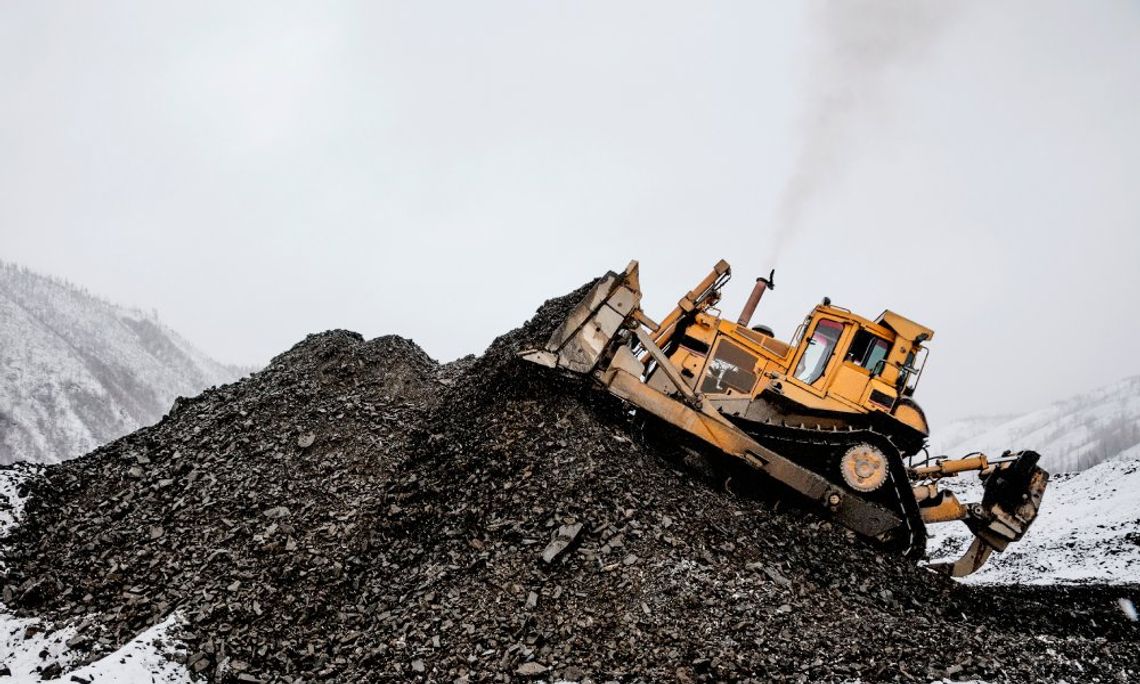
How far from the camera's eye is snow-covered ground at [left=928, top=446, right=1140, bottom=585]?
42.3 ft

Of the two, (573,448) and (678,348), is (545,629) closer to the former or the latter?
(573,448)

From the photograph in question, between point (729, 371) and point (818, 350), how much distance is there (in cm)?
131

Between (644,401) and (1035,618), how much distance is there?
18.4 ft

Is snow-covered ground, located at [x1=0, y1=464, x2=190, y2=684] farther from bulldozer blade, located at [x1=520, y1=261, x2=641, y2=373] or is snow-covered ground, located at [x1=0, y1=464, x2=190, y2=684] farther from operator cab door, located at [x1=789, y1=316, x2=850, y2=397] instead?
operator cab door, located at [x1=789, y1=316, x2=850, y2=397]

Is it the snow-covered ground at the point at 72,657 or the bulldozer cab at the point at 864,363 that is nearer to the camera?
the snow-covered ground at the point at 72,657

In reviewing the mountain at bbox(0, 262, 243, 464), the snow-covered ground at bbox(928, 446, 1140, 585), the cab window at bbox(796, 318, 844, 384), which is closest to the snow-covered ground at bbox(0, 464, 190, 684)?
the cab window at bbox(796, 318, 844, 384)

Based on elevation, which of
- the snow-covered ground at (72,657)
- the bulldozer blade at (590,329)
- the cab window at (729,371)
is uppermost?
the cab window at (729,371)

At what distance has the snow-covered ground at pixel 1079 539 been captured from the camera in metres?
12.9

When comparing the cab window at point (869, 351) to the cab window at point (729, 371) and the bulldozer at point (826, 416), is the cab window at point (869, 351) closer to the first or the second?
the bulldozer at point (826, 416)

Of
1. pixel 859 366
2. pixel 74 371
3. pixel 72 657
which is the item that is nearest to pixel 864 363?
pixel 859 366

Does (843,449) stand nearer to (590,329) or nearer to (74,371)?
(590,329)

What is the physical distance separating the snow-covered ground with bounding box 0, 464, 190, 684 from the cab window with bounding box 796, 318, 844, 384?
27.3 feet

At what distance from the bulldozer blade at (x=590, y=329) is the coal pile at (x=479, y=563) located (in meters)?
0.39

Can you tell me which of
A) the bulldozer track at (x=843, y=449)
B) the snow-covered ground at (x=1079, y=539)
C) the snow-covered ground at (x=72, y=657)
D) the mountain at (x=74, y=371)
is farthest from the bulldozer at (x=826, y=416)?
the mountain at (x=74, y=371)
